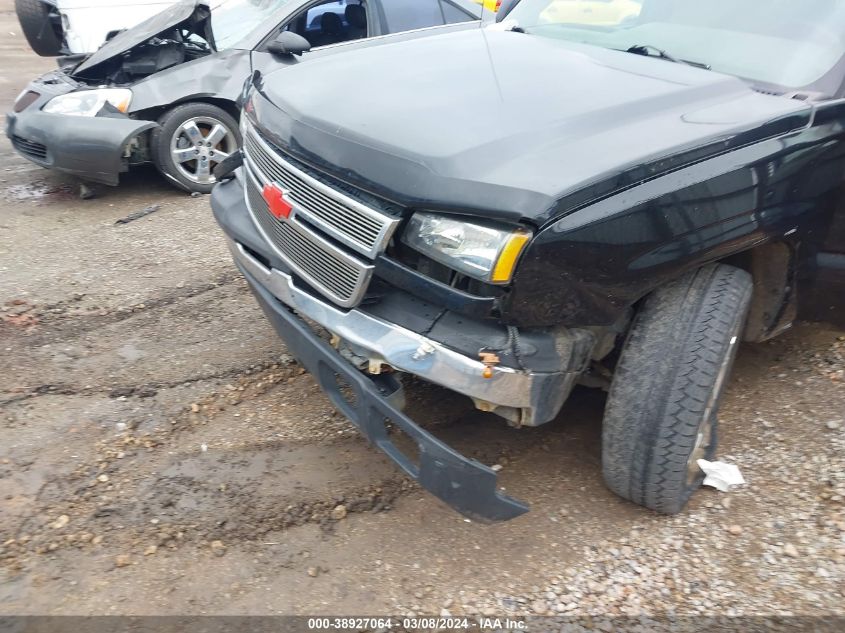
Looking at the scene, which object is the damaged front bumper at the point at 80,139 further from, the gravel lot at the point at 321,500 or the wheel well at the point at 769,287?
the wheel well at the point at 769,287

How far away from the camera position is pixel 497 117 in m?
2.41

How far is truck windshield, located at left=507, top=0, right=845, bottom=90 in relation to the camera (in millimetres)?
2850

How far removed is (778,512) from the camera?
109 inches

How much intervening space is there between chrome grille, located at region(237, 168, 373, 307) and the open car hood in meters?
3.83

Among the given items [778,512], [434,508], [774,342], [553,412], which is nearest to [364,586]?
[434,508]

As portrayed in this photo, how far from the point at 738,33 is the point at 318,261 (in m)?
1.94

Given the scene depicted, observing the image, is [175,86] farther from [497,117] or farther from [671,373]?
[671,373]

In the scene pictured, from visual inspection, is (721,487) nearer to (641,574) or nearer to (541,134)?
(641,574)

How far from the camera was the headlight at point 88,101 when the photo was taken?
561 cm

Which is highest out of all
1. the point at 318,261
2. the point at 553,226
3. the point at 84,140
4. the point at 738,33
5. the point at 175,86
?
the point at 738,33

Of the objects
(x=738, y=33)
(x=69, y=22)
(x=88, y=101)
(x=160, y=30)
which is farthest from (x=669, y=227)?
(x=69, y=22)

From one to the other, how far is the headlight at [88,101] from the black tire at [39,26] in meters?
2.45

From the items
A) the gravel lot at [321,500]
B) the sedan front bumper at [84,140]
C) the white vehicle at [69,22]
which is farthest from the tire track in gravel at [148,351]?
the white vehicle at [69,22]

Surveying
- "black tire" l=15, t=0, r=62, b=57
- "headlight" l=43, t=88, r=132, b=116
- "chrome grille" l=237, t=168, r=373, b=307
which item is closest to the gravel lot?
"chrome grille" l=237, t=168, r=373, b=307
